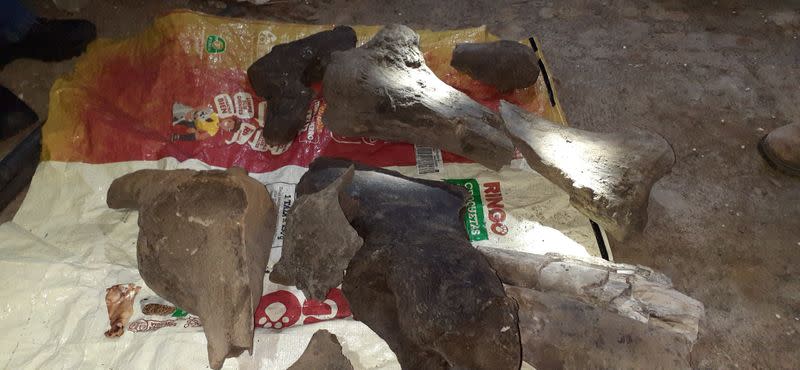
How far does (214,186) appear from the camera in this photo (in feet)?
5.64

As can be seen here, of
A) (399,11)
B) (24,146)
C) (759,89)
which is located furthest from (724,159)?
(24,146)

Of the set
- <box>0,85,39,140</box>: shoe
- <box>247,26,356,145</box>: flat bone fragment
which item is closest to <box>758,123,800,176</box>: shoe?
<box>247,26,356,145</box>: flat bone fragment

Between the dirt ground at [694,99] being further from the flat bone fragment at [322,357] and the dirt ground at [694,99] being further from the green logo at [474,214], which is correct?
the flat bone fragment at [322,357]

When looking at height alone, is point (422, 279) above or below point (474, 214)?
above

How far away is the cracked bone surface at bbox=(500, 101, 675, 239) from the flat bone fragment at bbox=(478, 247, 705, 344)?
9.4 inches

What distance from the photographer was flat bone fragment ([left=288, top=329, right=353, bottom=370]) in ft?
5.55

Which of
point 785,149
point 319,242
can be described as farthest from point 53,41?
point 785,149

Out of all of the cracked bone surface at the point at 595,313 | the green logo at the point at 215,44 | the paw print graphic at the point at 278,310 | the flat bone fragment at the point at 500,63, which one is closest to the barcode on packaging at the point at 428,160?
the flat bone fragment at the point at 500,63

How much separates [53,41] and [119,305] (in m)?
1.77

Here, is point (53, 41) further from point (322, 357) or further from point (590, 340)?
point (590, 340)

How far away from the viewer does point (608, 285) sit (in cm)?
175

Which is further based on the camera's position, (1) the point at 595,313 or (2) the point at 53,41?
(2) the point at 53,41

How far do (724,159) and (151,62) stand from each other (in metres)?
2.96

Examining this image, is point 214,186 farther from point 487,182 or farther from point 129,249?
point 487,182
